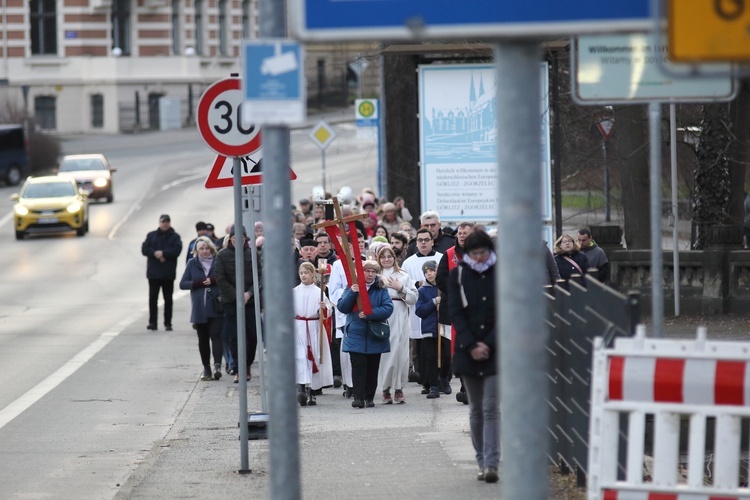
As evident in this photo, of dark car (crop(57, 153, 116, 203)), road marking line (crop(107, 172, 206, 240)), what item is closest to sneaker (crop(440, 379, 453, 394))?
road marking line (crop(107, 172, 206, 240))

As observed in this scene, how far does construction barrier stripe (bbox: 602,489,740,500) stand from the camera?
6695 millimetres

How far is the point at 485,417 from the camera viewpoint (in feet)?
30.7

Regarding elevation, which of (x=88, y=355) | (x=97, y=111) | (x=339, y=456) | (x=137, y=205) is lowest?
(x=88, y=355)

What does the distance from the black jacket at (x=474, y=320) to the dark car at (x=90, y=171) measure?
38.7 meters

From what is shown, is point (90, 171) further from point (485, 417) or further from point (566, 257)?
point (485, 417)

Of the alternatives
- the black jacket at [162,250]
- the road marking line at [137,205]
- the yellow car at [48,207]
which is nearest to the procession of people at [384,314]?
the black jacket at [162,250]

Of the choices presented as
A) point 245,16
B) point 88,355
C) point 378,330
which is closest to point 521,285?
point 378,330

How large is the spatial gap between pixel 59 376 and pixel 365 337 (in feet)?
16.2

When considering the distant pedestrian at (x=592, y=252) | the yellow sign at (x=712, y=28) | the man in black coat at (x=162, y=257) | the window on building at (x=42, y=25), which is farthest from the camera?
the window on building at (x=42, y=25)

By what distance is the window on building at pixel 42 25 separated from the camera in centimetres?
7056

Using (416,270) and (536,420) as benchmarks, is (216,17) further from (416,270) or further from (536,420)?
(536,420)

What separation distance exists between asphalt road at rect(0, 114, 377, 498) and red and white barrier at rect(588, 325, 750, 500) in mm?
4482

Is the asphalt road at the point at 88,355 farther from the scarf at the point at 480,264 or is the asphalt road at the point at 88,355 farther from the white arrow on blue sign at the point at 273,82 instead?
the white arrow on blue sign at the point at 273,82

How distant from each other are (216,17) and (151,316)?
56.4 m
